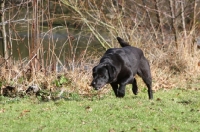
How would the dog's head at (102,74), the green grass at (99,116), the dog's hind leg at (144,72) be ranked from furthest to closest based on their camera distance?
the dog's hind leg at (144,72) < the dog's head at (102,74) < the green grass at (99,116)

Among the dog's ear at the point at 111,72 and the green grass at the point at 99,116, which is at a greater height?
the dog's ear at the point at 111,72

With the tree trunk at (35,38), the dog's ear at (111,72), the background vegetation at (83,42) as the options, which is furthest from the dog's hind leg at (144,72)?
the tree trunk at (35,38)

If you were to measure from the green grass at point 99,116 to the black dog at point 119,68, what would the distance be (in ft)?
1.68

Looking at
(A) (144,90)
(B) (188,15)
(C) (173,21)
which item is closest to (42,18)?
(A) (144,90)

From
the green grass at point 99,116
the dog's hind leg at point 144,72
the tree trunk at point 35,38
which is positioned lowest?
the green grass at point 99,116

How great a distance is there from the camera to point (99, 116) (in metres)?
7.02

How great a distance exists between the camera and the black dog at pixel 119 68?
8.55 m

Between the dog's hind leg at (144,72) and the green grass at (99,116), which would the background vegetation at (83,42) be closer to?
the dog's hind leg at (144,72)

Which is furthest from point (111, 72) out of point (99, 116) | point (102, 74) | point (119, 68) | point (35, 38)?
point (35, 38)

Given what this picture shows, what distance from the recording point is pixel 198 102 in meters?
8.33

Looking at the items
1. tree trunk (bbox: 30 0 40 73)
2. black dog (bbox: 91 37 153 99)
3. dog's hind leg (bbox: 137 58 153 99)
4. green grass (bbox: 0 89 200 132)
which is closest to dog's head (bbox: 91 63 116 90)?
black dog (bbox: 91 37 153 99)

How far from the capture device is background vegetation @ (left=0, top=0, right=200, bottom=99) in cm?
1025

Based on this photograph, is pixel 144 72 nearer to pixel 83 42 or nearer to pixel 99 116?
pixel 99 116

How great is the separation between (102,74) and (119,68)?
17.0 inches
